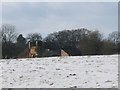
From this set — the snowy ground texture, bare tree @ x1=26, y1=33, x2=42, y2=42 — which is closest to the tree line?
bare tree @ x1=26, y1=33, x2=42, y2=42

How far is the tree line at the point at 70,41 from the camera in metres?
62.8

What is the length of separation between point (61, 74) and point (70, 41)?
64.2 meters

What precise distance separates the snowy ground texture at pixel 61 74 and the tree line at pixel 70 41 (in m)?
42.0

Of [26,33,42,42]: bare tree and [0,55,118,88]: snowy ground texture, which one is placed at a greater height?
[26,33,42,42]: bare tree

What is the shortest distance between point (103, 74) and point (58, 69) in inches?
86.2

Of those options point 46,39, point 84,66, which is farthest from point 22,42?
point 84,66

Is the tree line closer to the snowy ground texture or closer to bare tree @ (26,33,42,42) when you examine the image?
bare tree @ (26,33,42,42)

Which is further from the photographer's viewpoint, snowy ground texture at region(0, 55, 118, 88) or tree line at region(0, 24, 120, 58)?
tree line at region(0, 24, 120, 58)

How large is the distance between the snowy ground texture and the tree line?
42.0 metres

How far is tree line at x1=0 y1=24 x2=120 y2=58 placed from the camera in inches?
2473

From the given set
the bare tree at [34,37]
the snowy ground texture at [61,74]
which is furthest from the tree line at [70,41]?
the snowy ground texture at [61,74]

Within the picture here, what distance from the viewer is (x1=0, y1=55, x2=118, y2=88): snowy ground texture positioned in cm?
1146

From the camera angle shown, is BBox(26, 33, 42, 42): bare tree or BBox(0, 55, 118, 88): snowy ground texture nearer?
BBox(0, 55, 118, 88): snowy ground texture

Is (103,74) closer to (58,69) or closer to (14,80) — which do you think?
(58,69)
